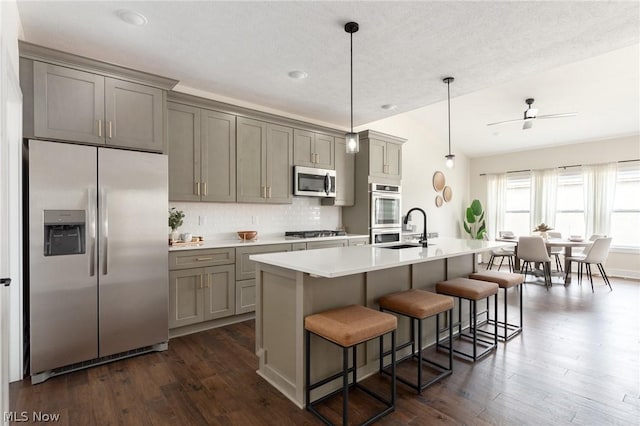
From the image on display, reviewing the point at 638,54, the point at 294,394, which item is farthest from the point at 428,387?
the point at 638,54

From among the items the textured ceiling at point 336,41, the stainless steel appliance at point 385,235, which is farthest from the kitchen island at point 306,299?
the stainless steel appliance at point 385,235

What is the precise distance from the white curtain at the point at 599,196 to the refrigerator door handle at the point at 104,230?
7.78 meters

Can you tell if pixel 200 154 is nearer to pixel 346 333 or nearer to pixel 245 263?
pixel 245 263

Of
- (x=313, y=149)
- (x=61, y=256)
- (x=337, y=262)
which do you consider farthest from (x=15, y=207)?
(x=313, y=149)

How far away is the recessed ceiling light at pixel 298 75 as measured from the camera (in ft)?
10.6

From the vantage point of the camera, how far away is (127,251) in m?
2.66

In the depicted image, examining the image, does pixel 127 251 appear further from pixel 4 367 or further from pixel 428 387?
pixel 428 387

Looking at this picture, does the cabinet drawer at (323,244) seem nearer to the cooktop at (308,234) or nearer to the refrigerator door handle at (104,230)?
the cooktop at (308,234)

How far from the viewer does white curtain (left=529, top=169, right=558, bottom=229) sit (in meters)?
6.61

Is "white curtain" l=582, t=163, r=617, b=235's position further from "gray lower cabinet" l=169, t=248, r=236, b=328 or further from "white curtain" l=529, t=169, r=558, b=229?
"gray lower cabinet" l=169, t=248, r=236, b=328

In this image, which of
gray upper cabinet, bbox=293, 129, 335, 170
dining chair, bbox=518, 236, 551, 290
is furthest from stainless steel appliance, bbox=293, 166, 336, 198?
dining chair, bbox=518, 236, 551, 290

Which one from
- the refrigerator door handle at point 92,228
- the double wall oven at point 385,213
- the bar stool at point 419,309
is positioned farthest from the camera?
the double wall oven at point 385,213

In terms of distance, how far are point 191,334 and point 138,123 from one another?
2.10m

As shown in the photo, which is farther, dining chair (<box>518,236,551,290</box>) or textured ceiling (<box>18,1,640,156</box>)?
dining chair (<box>518,236,551,290</box>)
